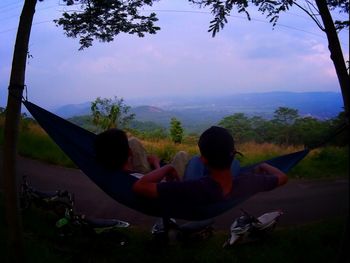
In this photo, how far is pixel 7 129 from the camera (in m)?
2.71

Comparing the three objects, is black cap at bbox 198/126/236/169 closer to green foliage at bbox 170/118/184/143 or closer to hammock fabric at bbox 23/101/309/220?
hammock fabric at bbox 23/101/309/220

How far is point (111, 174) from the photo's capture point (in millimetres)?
2625

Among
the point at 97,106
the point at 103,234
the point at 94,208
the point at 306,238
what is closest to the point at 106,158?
the point at 103,234

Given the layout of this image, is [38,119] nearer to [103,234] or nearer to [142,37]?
[103,234]

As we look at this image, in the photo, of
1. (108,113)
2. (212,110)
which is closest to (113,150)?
(108,113)

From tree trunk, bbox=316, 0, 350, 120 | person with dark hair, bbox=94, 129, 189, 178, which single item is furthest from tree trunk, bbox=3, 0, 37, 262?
tree trunk, bbox=316, 0, 350, 120

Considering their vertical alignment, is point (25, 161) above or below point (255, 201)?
above

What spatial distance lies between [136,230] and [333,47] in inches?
105

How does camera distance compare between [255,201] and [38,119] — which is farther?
[255,201]

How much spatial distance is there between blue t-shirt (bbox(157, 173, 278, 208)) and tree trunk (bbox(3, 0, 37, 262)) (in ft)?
3.78

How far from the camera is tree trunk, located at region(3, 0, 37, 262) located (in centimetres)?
270

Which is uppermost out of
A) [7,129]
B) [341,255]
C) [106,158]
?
[7,129]

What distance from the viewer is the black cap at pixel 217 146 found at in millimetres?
2215

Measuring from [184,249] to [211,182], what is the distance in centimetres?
110
